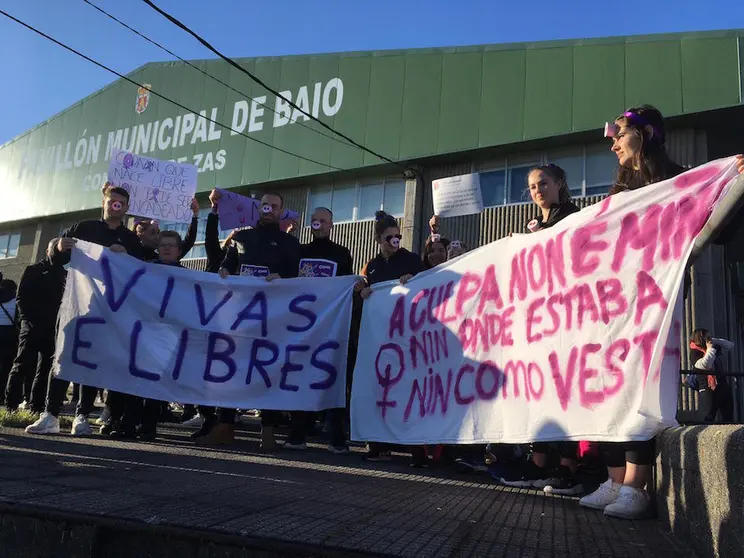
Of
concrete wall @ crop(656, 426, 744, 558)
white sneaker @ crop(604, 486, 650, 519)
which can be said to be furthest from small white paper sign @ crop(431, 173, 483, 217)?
concrete wall @ crop(656, 426, 744, 558)

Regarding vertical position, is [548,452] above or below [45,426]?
above

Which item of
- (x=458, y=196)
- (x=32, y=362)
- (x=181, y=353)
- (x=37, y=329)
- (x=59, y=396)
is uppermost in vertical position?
(x=458, y=196)

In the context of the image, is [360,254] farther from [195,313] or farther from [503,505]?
[503,505]

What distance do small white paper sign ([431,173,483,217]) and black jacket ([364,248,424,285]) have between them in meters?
3.27

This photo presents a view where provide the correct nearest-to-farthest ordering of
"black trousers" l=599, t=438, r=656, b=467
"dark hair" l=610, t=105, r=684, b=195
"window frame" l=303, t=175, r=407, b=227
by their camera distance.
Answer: "black trousers" l=599, t=438, r=656, b=467 → "dark hair" l=610, t=105, r=684, b=195 → "window frame" l=303, t=175, r=407, b=227

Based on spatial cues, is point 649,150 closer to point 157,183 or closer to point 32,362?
point 32,362

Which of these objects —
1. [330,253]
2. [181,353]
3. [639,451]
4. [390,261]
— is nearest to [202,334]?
[181,353]

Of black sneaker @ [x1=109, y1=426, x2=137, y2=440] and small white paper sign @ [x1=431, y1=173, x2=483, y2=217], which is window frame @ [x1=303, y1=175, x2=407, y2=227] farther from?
black sneaker @ [x1=109, y1=426, x2=137, y2=440]

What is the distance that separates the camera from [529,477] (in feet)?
12.6

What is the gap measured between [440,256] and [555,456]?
2.22 m

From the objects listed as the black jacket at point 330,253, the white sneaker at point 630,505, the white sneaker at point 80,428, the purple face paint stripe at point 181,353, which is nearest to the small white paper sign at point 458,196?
the black jacket at point 330,253

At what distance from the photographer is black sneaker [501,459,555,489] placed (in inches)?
149

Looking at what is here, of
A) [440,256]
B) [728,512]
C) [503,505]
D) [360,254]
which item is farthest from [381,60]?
[728,512]

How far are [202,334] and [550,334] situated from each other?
2.77 m
